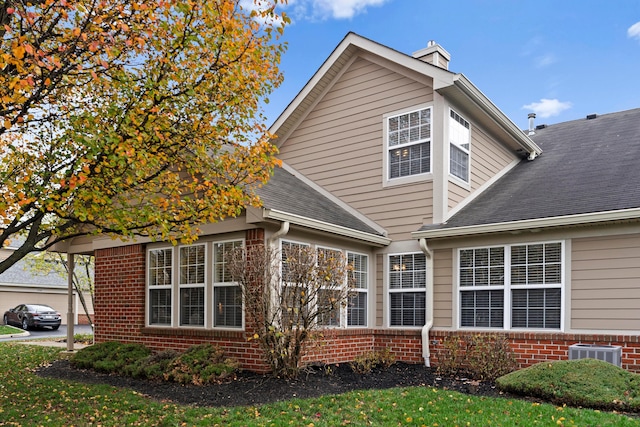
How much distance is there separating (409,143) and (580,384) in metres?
5.85

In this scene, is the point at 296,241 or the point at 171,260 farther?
the point at 171,260

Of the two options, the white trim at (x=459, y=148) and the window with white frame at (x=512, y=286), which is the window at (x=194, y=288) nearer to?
the window with white frame at (x=512, y=286)

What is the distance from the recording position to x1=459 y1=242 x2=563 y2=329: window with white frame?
29.2ft

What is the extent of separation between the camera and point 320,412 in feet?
20.1

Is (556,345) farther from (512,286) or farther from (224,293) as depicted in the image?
(224,293)

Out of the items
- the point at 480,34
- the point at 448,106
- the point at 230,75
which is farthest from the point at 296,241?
the point at 480,34

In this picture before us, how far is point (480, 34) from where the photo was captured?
19.9m

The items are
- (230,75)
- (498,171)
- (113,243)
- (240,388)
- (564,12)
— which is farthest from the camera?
(564,12)

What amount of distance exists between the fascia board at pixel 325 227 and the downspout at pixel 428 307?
3.09 feet

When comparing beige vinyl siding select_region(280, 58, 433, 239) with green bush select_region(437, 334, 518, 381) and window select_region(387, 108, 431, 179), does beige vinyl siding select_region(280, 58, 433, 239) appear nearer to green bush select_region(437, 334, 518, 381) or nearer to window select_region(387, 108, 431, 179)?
window select_region(387, 108, 431, 179)

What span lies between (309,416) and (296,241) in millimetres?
3701

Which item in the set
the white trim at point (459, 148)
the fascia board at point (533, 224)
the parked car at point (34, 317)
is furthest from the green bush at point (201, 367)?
the parked car at point (34, 317)

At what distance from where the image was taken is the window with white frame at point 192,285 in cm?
964

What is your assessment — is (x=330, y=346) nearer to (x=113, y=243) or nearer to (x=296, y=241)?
(x=296, y=241)
